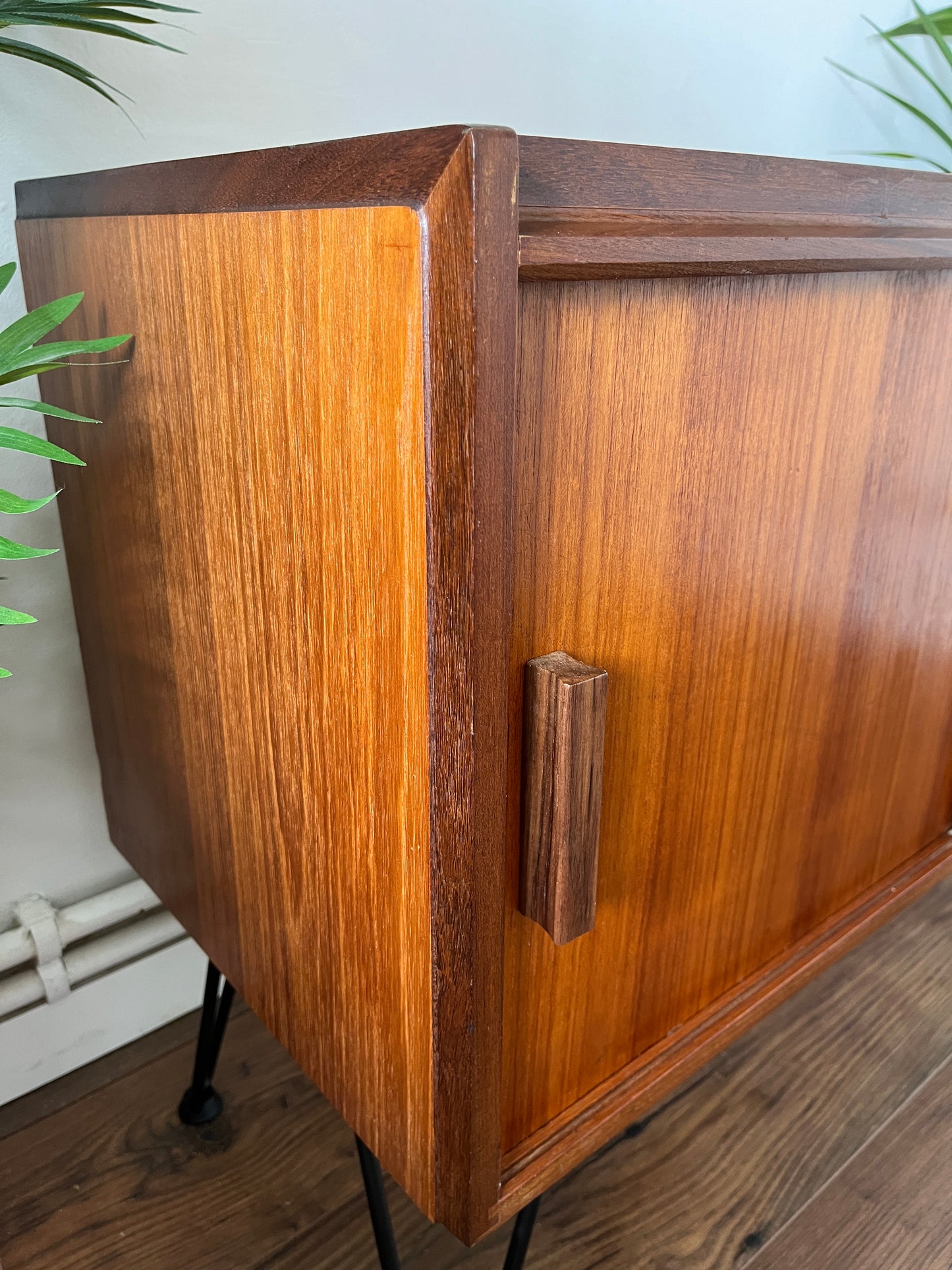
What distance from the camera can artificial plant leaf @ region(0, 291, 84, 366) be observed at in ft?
1.53

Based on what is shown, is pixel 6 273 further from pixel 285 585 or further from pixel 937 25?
pixel 937 25

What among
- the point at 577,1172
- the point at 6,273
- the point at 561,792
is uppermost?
the point at 6,273

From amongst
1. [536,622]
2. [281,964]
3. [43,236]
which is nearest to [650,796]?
[536,622]

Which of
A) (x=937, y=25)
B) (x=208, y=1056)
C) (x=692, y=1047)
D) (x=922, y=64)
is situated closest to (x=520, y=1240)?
(x=692, y=1047)

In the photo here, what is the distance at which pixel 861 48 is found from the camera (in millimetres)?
1333

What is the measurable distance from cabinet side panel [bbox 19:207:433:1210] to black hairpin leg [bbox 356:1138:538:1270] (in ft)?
0.39

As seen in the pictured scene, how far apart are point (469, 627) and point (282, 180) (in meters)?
0.22

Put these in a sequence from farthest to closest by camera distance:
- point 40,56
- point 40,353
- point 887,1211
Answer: point 887,1211 < point 40,56 < point 40,353

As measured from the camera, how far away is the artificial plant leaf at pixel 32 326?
1.53 ft

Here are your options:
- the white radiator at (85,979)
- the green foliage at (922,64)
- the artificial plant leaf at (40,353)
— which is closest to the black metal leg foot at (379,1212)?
the white radiator at (85,979)

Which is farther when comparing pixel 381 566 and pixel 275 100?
pixel 275 100

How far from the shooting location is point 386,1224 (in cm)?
69

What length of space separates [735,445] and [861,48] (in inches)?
46.3

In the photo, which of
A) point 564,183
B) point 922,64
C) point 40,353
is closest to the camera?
point 564,183
